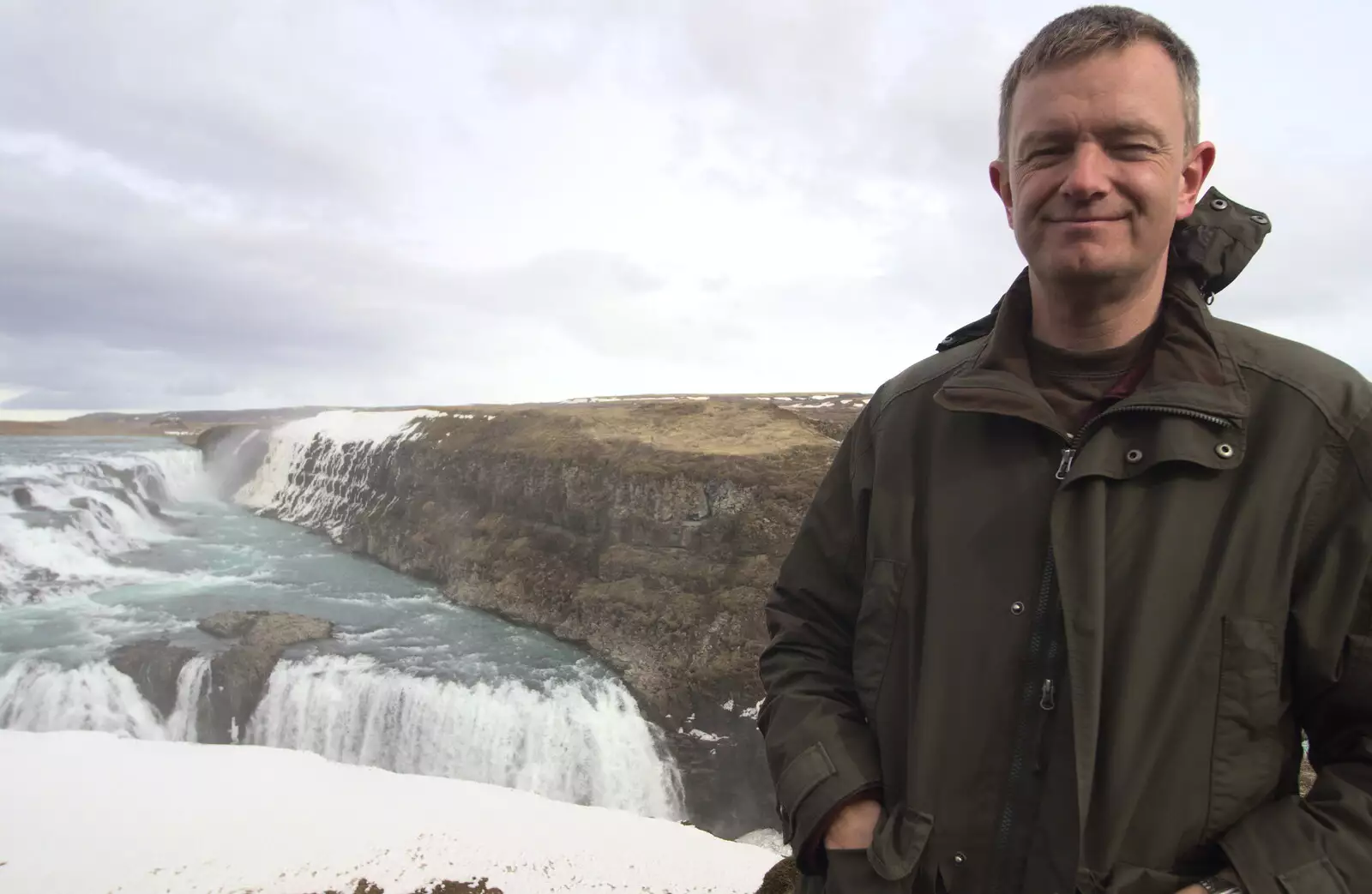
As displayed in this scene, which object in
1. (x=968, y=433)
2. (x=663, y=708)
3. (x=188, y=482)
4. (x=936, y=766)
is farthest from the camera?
(x=188, y=482)

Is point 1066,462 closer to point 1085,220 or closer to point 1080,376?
point 1080,376

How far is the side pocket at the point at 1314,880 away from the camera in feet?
5.21

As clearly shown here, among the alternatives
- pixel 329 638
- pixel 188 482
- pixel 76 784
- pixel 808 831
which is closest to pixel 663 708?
pixel 329 638

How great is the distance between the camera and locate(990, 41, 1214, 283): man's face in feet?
5.95

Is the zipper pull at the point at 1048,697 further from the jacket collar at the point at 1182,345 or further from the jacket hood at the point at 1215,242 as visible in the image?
the jacket hood at the point at 1215,242

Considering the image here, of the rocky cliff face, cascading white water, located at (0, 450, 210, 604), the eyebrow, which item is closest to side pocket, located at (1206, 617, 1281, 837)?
the eyebrow

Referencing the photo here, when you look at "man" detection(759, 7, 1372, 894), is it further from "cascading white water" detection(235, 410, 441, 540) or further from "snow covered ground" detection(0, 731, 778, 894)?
"cascading white water" detection(235, 410, 441, 540)

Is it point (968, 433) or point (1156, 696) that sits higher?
point (968, 433)

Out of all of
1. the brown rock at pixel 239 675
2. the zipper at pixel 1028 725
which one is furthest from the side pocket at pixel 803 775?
the brown rock at pixel 239 675

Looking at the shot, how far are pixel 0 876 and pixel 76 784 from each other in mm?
2702

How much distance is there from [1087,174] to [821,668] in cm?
155

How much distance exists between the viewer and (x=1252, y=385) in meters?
1.83

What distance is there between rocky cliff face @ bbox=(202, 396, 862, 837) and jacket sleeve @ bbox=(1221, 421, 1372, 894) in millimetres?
16421

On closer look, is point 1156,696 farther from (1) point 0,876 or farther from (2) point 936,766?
(1) point 0,876
